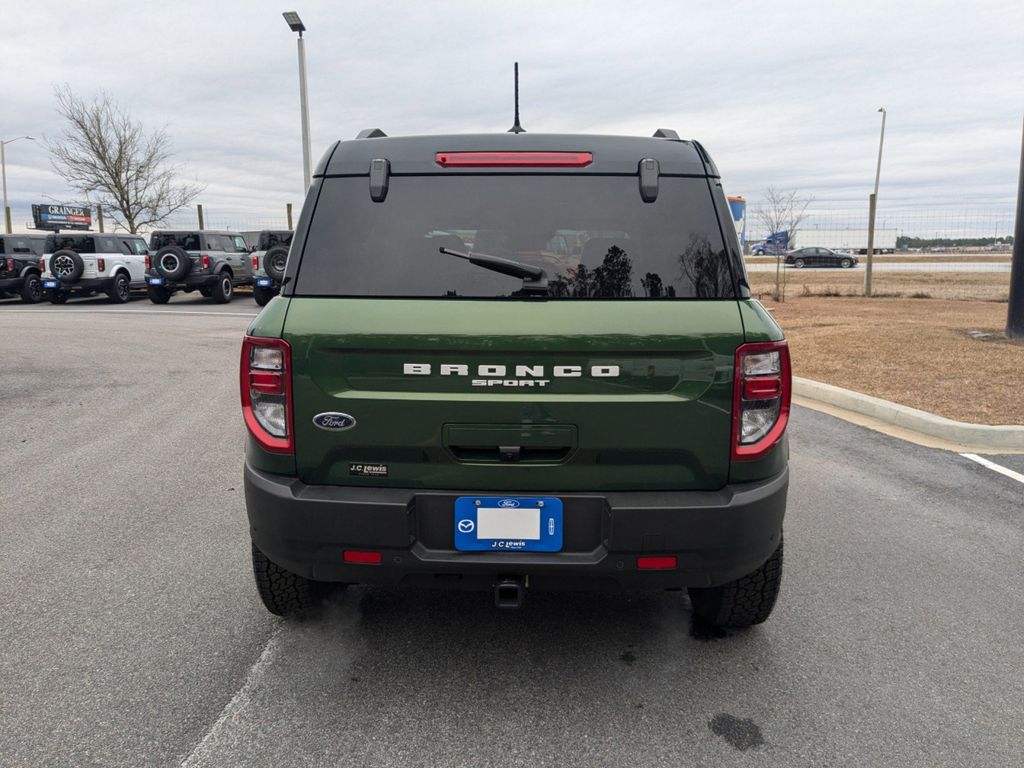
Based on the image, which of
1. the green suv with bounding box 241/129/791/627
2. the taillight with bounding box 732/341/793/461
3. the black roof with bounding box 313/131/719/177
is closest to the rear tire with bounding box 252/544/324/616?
the green suv with bounding box 241/129/791/627

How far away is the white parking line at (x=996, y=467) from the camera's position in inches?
221

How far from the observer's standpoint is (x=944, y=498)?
5.10 meters

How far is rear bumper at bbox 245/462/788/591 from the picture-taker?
2551 millimetres

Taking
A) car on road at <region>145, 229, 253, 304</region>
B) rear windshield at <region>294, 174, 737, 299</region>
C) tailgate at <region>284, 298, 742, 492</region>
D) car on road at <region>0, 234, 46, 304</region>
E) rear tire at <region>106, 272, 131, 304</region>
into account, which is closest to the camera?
tailgate at <region>284, 298, 742, 492</region>

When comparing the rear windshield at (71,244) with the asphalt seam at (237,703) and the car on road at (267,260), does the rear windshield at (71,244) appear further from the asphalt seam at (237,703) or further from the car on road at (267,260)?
the asphalt seam at (237,703)

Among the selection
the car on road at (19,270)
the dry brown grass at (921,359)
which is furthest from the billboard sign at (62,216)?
the dry brown grass at (921,359)

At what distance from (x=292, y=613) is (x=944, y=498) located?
13.6ft

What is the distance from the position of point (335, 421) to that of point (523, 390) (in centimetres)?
63

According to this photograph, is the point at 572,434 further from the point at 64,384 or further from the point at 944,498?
the point at 64,384

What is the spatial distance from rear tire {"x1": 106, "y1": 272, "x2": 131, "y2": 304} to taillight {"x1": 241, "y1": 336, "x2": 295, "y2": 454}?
22491 mm

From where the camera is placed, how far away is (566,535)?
101 inches

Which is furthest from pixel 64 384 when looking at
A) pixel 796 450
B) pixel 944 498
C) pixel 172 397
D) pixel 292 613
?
pixel 944 498

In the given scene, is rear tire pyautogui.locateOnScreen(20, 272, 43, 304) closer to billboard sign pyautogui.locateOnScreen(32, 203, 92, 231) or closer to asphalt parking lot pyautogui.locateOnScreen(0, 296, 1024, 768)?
asphalt parking lot pyautogui.locateOnScreen(0, 296, 1024, 768)

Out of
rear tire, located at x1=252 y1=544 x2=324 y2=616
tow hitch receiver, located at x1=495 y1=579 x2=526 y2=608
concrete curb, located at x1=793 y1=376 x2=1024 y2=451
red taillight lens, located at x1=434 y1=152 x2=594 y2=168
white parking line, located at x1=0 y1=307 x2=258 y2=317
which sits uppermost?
red taillight lens, located at x1=434 y1=152 x2=594 y2=168
